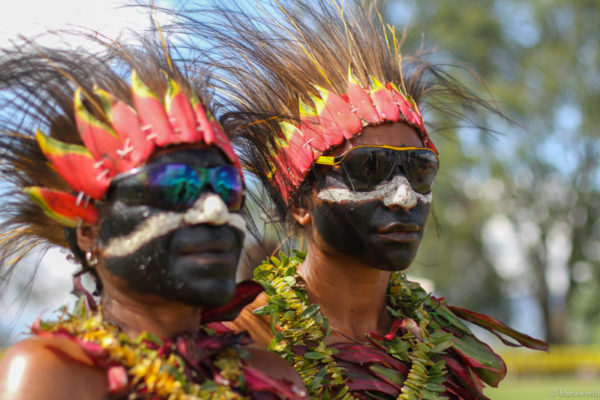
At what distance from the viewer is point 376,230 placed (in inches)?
155

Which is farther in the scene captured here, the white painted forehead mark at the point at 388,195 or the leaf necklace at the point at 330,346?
the white painted forehead mark at the point at 388,195

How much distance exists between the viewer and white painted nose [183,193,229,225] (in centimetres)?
279

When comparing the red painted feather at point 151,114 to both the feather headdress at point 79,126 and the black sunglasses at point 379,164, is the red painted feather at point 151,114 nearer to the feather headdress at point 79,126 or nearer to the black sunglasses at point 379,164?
the feather headdress at point 79,126

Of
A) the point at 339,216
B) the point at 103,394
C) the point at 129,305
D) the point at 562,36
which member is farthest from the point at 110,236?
the point at 562,36

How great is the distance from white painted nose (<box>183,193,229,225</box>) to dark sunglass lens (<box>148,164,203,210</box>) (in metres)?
0.03

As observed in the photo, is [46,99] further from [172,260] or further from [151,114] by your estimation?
[172,260]

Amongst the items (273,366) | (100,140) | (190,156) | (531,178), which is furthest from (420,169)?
(531,178)

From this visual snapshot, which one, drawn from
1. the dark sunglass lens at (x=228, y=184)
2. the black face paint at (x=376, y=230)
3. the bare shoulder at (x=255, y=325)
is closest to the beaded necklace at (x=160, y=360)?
the dark sunglass lens at (x=228, y=184)

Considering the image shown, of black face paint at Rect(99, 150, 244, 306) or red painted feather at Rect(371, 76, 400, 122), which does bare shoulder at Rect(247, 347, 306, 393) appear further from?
red painted feather at Rect(371, 76, 400, 122)

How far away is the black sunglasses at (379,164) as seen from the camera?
4008 mm

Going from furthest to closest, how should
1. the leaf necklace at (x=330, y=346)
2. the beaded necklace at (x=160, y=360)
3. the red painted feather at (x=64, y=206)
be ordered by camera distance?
the leaf necklace at (x=330, y=346)
the red painted feather at (x=64, y=206)
the beaded necklace at (x=160, y=360)

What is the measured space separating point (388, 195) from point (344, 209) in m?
0.24

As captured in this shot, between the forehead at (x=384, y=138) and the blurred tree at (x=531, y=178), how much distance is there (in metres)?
23.6

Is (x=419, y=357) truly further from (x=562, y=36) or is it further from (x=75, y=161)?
(x=562, y=36)
